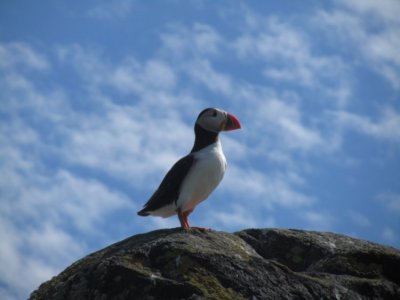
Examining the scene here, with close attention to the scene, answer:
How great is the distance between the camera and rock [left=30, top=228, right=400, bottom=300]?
17.8ft

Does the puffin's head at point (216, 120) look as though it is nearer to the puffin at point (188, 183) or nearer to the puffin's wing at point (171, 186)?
the puffin at point (188, 183)

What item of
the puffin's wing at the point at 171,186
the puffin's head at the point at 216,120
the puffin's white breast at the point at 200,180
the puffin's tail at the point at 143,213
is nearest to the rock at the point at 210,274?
the puffin's white breast at the point at 200,180

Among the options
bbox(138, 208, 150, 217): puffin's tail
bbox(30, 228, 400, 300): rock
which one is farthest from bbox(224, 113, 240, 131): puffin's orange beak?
bbox(30, 228, 400, 300): rock

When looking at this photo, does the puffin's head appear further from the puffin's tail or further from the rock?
the rock

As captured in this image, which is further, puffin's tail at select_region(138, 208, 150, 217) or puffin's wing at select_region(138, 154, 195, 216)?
puffin's tail at select_region(138, 208, 150, 217)

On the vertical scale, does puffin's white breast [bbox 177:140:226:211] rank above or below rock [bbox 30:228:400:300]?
above

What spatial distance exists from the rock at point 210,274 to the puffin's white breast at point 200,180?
1.84 metres

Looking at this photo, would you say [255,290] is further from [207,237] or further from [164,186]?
[164,186]

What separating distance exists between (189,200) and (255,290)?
11.6 ft

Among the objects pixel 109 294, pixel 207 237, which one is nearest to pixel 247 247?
pixel 207 237

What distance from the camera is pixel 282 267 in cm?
599

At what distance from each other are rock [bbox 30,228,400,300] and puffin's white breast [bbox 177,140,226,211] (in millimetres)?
1840

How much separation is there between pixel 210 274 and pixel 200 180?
11.2 feet

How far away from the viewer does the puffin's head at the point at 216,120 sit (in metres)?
9.85
